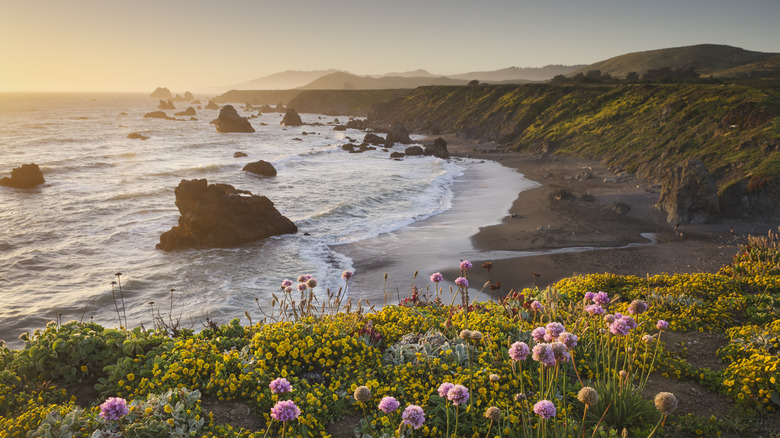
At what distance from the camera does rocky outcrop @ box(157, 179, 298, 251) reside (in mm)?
20094

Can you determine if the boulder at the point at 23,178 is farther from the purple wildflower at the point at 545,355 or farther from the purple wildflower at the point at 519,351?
the purple wildflower at the point at 545,355

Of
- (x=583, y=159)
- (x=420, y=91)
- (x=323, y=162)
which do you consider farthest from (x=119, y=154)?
(x=420, y=91)

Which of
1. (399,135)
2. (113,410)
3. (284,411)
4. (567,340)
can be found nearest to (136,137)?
(399,135)

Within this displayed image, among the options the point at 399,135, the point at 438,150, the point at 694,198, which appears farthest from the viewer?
the point at 399,135

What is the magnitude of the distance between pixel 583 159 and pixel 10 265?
4342 cm

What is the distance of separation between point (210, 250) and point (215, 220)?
1.54 m

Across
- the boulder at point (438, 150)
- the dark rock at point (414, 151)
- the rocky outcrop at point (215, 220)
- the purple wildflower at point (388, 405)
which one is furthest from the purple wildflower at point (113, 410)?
the dark rock at point (414, 151)

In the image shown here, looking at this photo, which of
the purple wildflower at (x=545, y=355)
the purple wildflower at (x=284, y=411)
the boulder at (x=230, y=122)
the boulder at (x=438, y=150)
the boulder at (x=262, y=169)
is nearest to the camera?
the purple wildflower at (x=284, y=411)

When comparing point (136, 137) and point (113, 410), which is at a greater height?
point (136, 137)

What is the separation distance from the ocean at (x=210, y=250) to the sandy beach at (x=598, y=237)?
1.63 metres

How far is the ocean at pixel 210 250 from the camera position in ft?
48.6

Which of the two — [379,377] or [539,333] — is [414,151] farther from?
[539,333]

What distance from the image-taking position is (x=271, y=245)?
66.6 ft

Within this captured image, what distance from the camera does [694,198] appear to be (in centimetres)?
2070
